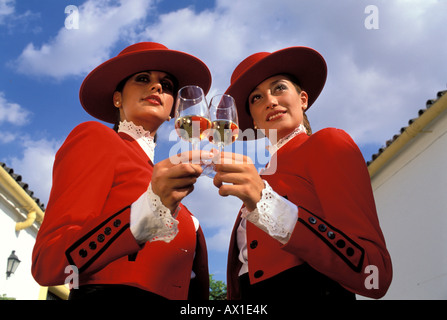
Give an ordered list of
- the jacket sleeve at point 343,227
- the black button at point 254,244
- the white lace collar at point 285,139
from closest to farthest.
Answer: the jacket sleeve at point 343,227 < the black button at point 254,244 < the white lace collar at point 285,139

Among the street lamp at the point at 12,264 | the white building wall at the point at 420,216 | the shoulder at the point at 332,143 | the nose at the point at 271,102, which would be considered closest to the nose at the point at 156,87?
the nose at the point at 271,102

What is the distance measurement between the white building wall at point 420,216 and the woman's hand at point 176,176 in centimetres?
771

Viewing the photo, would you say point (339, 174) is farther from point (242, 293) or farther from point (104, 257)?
point (104, 257)

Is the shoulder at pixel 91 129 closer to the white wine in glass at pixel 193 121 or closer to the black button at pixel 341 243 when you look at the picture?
the white wine in glass at pixel 193 121

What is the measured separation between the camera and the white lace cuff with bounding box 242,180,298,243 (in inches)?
75.4

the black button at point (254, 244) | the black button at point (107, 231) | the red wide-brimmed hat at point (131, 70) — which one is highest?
the red wide-brimmed hat at point (131, 70)

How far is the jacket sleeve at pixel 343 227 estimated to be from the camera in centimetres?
195

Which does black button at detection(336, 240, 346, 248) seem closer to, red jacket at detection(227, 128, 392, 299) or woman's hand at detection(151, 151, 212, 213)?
red jacket at detection(227, 128, 392, 299)

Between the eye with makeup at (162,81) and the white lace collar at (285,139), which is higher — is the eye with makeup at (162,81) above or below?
above

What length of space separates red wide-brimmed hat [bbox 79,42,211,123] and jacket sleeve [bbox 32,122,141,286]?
0.65 meters

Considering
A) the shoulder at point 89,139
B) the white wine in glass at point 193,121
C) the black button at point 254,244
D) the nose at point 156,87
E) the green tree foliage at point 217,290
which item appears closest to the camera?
the white wine in glass at point 193,121

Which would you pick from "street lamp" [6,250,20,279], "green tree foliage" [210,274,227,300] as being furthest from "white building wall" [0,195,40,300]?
"green tree foliage" [210,274,227,300]

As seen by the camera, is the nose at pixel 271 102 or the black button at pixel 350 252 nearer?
the black button at pixel 350 252
